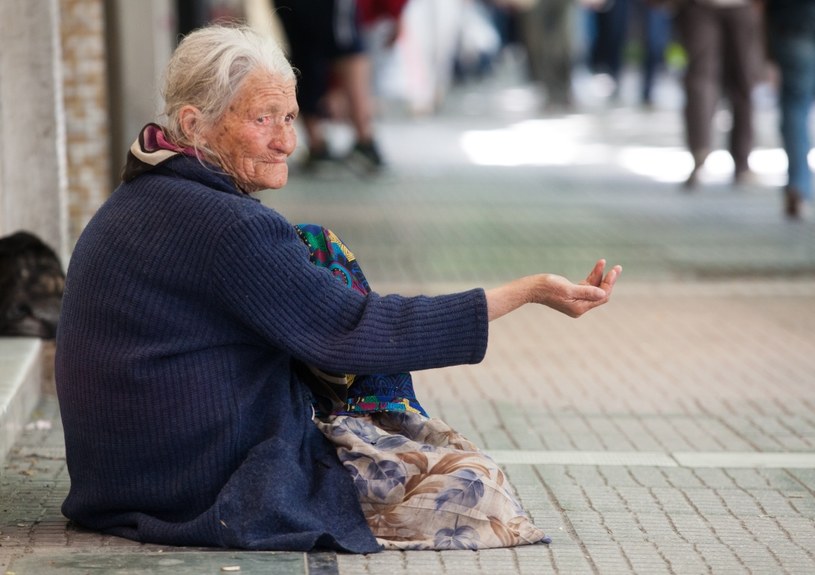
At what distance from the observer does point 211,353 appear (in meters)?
3.54

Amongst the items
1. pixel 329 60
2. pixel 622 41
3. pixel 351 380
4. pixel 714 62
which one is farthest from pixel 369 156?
pixel 622 41

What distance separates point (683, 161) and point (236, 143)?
11323mm

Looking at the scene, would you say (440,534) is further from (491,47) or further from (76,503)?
(491,47)

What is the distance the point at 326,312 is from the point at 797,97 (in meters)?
7.29

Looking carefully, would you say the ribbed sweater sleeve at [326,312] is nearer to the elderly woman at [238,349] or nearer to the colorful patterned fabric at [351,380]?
the elderly woman at [238,349]

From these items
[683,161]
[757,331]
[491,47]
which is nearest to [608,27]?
[491,47]

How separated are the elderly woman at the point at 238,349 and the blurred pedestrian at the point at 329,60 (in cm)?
881

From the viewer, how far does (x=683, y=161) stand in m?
14.5

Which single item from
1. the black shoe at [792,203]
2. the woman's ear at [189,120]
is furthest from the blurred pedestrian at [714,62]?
the woman's ear at [189,120]

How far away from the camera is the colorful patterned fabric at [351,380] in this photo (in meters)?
3.76

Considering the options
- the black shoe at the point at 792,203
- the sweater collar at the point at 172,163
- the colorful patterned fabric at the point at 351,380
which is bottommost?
the black shoe at the point at 792,203

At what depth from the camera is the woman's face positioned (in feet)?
11.7

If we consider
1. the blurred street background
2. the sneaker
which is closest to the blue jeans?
the blurred street background

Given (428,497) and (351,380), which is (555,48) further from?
(428,497)
